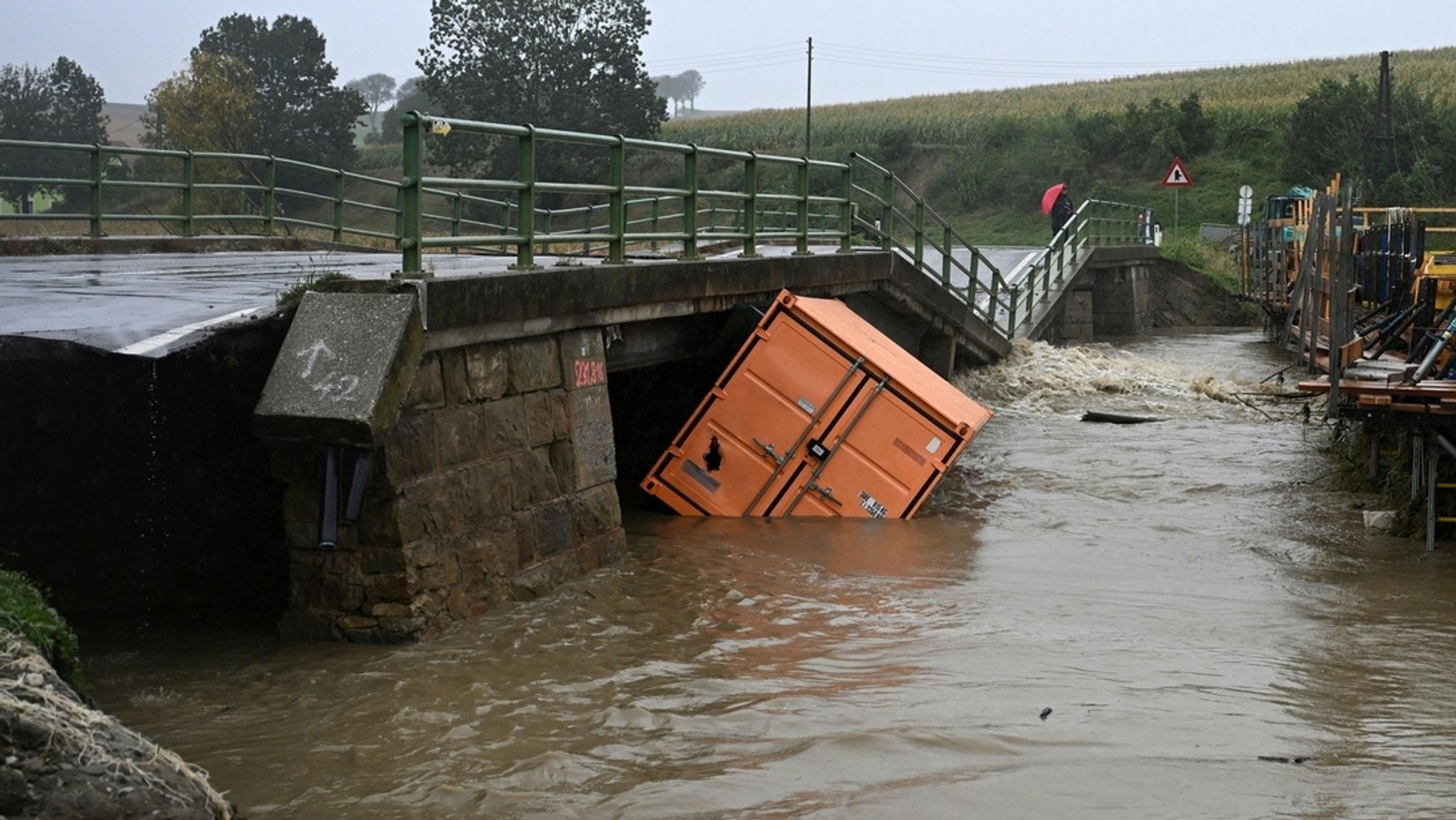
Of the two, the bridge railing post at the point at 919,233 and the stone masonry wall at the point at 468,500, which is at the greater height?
the bridge railing post at the point at 919,233

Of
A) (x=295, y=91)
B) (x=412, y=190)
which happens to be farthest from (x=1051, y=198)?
(x=295, y=91)

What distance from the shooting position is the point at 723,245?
18156mm

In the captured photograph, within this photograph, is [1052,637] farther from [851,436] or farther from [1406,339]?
[1406,339]

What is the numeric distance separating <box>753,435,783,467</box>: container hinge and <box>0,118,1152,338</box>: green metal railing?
1.57 m

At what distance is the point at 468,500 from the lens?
354 inches

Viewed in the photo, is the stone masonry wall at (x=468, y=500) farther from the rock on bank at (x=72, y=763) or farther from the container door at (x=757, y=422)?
the rock on bank at (x=72, y=763)

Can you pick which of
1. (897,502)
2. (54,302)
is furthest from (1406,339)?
(54,302)

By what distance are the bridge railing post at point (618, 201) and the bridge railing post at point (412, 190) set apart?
2.09 meters

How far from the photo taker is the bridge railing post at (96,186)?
626 inches

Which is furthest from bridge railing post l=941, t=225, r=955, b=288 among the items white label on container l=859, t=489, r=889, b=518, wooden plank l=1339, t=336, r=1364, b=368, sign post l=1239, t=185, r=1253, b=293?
sign post l=1239, t=185, r=1253, b=293

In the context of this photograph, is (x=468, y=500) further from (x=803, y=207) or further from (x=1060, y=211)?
(x=1060, y=211)

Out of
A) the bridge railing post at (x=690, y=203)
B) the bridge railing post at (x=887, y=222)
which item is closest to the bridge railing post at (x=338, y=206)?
the bridge railing post at (x=887, y=222)

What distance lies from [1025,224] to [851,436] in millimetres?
38657

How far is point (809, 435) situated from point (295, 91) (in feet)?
188
